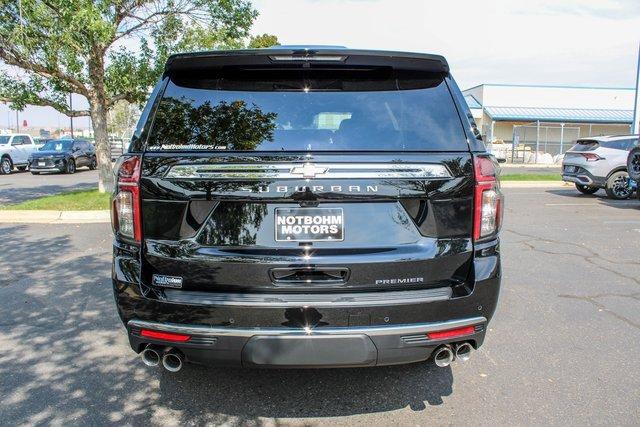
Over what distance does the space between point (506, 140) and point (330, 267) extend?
44.4 m

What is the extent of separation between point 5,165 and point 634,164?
82.0ft

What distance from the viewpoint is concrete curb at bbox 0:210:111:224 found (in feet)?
32.7

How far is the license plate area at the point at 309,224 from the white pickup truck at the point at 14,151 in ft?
84.4

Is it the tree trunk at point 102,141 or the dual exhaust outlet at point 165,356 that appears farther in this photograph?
the tree trunk at point 102,141

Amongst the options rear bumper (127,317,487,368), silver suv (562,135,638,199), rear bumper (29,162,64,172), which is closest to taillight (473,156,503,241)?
rear bumper (127,317,487,368)

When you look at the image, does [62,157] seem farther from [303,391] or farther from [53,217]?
[303,391]

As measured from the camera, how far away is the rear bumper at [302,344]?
265 centimetres

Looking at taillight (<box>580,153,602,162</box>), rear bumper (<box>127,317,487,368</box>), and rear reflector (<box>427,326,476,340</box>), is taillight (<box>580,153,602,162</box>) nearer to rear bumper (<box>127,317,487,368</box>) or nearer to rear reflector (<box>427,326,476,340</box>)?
rear reflector (<box>427,326,476,340</box>)

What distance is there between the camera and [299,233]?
272 centimetres

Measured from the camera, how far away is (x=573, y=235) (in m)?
8.74

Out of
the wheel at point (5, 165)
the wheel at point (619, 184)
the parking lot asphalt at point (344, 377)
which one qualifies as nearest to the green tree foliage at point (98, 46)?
the parking lot asphalt at point (344, 377)

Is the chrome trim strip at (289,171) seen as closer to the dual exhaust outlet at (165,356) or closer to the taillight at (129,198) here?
the taillight at (129,198)

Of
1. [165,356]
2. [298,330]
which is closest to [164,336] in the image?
[165,356]

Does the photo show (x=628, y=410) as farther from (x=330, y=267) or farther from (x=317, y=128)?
(x=317, y=128)
